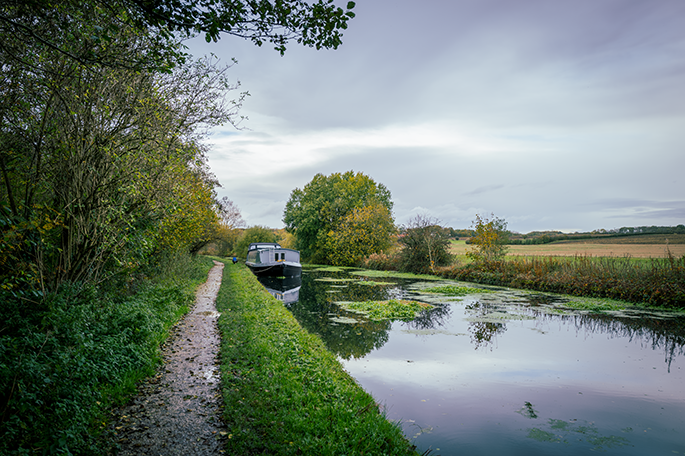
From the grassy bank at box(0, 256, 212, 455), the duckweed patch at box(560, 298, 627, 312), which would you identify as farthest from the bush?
the grassy bank at box(0, 256, 212, 455)

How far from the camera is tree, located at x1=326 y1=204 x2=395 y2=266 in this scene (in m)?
37.8

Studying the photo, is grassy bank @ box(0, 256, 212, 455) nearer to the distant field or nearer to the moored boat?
the moored boat

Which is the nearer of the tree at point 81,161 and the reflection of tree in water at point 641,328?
the tree at point 81,161

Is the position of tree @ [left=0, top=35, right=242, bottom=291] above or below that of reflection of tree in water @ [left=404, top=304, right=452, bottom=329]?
above

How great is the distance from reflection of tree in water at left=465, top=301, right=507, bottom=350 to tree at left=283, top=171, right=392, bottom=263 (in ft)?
90.3

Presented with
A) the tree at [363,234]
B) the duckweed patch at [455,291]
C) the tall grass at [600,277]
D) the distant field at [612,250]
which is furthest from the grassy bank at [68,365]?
the tree at [363,234]

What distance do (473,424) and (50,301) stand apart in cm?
642

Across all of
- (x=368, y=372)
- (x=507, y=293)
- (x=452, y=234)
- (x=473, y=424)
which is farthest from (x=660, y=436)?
(x=452, y=234)

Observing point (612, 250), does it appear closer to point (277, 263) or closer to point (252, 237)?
point (277, 263)

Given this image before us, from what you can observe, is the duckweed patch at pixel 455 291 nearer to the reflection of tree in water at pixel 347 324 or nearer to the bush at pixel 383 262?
the reflection of tree in water at pixel 347 324

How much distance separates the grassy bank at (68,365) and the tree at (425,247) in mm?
21353

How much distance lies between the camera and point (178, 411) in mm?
4422

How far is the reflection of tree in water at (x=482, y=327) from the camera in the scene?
929 cm

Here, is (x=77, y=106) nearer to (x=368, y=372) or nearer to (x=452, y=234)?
(x=368, y=372)
